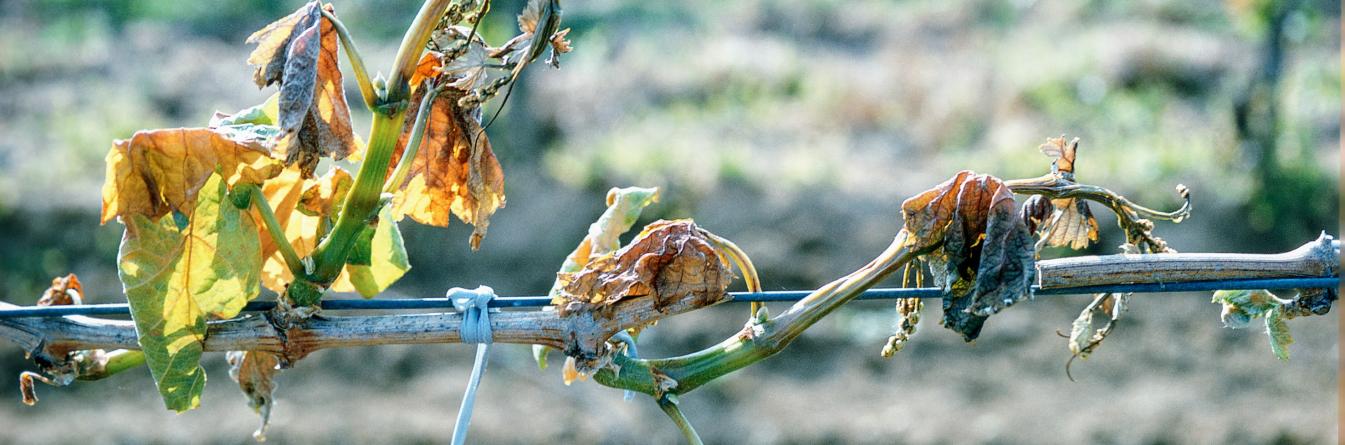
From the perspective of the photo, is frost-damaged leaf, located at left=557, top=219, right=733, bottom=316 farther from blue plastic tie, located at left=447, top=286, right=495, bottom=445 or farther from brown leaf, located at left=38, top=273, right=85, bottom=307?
brown leaf, located at left=38, top=273, right=85, bottom=307

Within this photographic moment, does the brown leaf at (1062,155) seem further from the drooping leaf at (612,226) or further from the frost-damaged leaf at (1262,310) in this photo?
the drooping leaf at (612,226)

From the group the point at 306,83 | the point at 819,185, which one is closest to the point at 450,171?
the point at 306,83

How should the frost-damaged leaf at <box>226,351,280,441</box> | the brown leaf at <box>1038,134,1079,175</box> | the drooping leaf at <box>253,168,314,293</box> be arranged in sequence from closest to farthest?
the brown leaf at <box>1038,134,1079,175</box> → the drooping leaf at <box>253,168,314,293</box> → the frost-damaged leaf at <box>226,351,280,441</box>

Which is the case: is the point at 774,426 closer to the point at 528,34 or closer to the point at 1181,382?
the point at 1181,382

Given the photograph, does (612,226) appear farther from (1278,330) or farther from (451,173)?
(1278,330)

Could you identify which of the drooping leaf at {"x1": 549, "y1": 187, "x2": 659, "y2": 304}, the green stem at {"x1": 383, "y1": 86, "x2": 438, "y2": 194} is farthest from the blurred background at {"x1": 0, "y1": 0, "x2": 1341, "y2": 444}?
the green stem at {"x1": 383, "y1": 86, "x2": 438, "y2": 194}

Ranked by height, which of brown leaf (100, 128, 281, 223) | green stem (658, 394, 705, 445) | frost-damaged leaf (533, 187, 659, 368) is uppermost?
brown leaf (100, 128, 281, 223)

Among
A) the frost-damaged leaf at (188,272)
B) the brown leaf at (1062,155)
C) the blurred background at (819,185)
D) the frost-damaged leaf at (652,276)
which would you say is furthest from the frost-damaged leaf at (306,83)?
the blurred background at (819,185)
